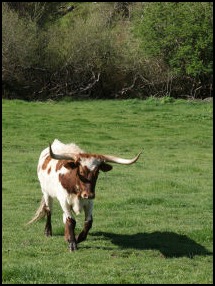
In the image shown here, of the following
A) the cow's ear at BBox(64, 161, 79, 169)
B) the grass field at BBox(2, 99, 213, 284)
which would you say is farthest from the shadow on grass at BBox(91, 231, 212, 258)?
the cow's ear at BBox(64, 161, 79, 169)

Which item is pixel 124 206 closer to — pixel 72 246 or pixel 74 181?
pixel 74 181

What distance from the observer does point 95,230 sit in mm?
11430

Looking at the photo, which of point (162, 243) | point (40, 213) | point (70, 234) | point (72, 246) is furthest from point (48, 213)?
point (162, 243)

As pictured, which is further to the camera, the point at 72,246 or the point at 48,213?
the point at 48,213

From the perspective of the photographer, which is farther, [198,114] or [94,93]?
[94,93]

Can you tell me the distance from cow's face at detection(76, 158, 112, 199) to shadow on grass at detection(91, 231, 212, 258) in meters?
1.05

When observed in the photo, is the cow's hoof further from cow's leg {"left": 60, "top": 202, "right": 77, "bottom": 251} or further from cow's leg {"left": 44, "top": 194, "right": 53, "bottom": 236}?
cow's leg {"left": 44, "top": 194, "right": 53, "bottom": 236}

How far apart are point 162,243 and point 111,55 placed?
1354 inches

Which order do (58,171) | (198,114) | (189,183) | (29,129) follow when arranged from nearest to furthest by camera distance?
1. (58,171)
2. (189,183)
3. (29,129)
4. (198,114)

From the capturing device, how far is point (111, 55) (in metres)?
44.1

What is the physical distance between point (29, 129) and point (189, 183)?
34.7 feet

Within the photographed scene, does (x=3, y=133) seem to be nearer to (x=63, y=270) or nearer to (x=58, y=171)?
(x=58, y=171)

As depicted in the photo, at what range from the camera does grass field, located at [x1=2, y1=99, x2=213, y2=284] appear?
8.77m

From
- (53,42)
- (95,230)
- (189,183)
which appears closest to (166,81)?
(53,42)
